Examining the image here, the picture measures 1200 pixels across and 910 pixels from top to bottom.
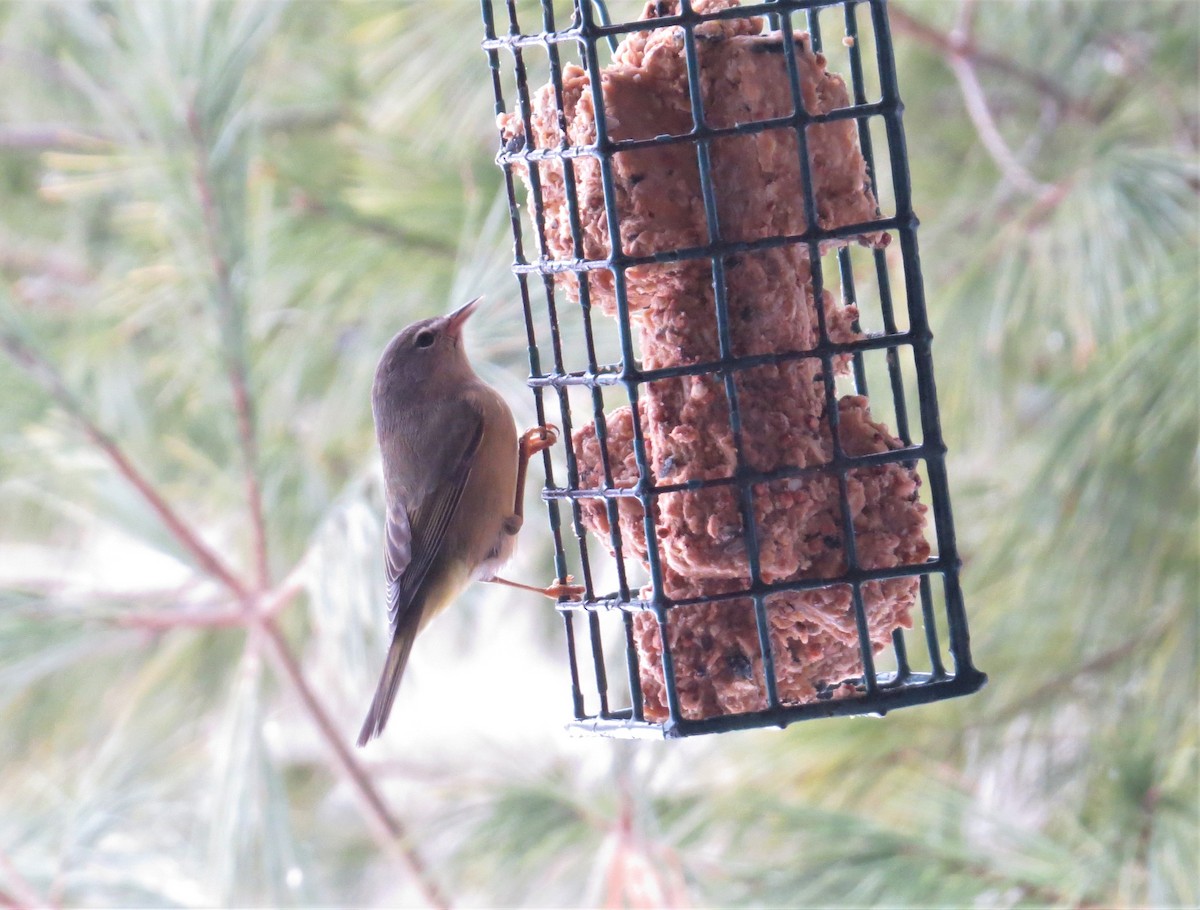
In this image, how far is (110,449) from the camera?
3.06m

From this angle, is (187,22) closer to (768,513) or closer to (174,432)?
(174,432)

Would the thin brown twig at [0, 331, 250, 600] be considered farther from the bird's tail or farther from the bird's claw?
the bird's claw

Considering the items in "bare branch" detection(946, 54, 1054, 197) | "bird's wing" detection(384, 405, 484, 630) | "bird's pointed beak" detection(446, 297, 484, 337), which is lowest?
"bird's wing" detection(384, 405, 484, 630)

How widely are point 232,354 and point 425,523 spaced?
2.19 ft

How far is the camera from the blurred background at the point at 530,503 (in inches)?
115

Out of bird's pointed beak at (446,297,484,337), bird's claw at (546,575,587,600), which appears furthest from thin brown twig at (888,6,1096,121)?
bird's claw at (546,575,587,600)

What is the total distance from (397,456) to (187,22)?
115cm

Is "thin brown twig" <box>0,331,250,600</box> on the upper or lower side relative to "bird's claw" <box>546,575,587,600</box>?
upper

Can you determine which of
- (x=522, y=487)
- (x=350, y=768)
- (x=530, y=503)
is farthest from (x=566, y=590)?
(x=350, y=768)

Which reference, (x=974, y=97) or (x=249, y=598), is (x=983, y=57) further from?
(x=249, y=598)

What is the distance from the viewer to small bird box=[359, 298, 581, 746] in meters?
2.81

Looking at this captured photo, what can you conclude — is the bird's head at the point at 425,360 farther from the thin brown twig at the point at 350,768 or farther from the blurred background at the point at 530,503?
the thin brown twig at the point at 350,768

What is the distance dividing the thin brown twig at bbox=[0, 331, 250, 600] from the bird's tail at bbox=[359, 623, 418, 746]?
1.60 feet

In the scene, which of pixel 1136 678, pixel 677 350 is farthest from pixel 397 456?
pixel 1136 678
